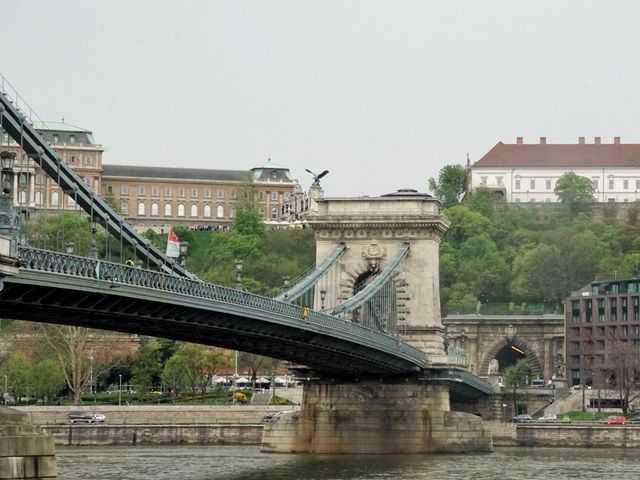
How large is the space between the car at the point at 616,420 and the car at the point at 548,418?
9.10 feet

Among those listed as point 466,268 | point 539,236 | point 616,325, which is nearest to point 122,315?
point 616,325

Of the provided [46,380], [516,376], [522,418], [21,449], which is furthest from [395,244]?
[21,449]

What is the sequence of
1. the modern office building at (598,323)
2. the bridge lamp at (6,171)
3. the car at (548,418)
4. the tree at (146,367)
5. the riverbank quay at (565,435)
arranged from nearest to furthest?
the bridge lamp at (6,171) → the riverbank quay at (565,435) → the car at (548,418) → the tree at (146,367) → the modern office building at (598,323)

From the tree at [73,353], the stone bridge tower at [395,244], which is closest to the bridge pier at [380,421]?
the stone bridge tower at [395,244]

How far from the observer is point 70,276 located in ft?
158

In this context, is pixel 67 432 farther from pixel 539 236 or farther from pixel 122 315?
pixel 539 236

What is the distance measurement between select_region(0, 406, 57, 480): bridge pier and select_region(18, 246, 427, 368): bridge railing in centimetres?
344

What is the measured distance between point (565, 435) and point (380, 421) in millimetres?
17465

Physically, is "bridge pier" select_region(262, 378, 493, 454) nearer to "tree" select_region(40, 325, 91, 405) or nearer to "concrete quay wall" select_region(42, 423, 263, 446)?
"concrete quay wall" select_region(42, 423, 263, 446)

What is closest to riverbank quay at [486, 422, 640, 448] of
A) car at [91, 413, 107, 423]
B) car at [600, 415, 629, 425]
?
car at [600, 415, 629, 425]

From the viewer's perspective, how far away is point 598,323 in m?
143

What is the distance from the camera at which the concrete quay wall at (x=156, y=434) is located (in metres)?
96.6

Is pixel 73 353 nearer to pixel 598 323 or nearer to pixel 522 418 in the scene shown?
pixel 522 418

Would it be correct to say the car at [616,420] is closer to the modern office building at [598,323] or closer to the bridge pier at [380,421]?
the bridge pier at [380,421]
